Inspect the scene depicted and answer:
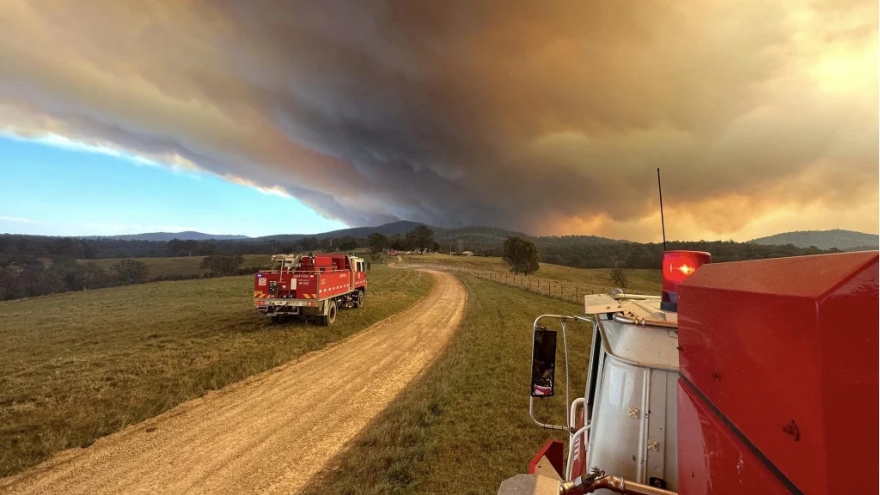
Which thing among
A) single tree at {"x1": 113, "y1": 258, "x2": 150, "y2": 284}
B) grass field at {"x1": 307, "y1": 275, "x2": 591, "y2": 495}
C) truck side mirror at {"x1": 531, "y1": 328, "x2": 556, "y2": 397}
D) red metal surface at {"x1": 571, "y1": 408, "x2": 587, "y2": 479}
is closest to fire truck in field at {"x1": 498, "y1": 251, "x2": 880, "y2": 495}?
red metal surface at {"x1": 571, "y1": 408, "x2": 587, "y2": 479}

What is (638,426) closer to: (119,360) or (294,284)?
(119,360)

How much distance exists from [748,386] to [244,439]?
28.9ft

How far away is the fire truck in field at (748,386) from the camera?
3.22ft

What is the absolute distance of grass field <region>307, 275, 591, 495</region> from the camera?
21.0 ft

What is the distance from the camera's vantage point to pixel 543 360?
389 cm

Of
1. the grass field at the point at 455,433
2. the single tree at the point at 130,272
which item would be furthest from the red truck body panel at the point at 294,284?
the single tree at the point at 130,272

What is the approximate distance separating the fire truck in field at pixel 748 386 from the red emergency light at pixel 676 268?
1 cm

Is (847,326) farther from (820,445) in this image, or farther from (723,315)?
(723,315)

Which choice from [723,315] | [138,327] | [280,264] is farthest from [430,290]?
[723,315]

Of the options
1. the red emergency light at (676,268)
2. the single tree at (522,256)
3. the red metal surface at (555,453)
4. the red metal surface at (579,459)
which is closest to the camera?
the red emergency light at (676,268)

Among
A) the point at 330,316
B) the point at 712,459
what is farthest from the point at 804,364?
the point at 330,316

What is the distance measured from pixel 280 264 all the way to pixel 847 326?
64.7 feet

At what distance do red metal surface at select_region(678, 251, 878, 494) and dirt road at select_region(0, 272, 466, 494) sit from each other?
6.95 metres

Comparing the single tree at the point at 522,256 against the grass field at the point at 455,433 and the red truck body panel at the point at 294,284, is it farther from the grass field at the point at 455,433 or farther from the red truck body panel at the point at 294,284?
the grass field at the point at 455,433
